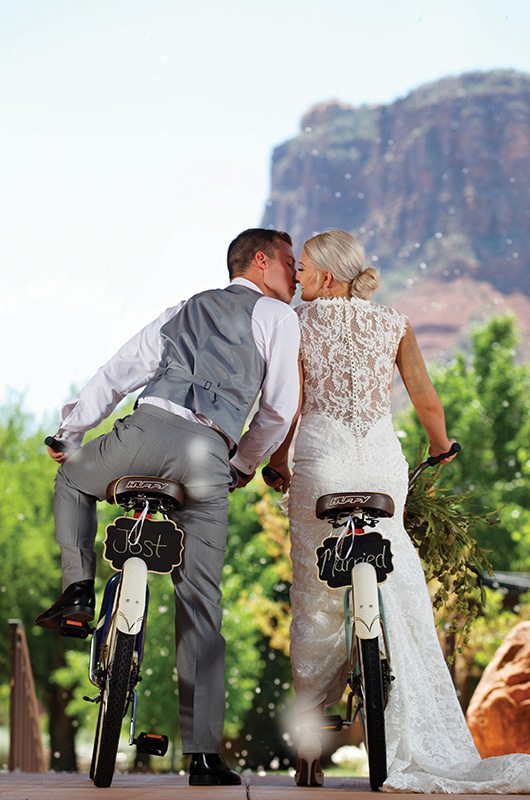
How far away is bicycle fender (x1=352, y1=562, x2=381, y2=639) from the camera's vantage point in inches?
148

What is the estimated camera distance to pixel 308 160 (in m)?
136

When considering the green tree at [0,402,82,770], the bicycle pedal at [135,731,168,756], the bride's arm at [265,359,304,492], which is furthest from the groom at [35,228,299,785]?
the green tree at [0,402,82,770]

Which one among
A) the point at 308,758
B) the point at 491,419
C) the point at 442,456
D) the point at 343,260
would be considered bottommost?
the point at 308,758

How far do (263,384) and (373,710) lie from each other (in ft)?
3.79

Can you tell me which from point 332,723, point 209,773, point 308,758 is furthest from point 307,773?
point 209,773

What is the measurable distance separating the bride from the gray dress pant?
0.68 meters

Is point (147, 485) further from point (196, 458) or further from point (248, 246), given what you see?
point (248, 246)

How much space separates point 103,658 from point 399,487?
1.51m

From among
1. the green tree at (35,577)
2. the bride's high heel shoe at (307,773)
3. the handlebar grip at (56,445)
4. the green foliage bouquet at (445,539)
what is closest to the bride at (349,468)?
the bride's high heel shoe at (307,773)

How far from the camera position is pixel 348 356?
4707mm

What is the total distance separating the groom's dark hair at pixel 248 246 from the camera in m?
4.37

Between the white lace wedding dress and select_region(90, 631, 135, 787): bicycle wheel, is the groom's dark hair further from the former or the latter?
select_region(90, 631, 135, 787): bicycle wheel

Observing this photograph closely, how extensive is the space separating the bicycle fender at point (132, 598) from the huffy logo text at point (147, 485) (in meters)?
0.22

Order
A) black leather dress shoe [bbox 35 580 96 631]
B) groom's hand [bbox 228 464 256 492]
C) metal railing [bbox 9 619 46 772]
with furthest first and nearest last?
metal railing [bbox 9 619 46 772] < groom's hand [bbox 228 464 256 492] < black leather dress shoe [bbox 35 580 96 631]
